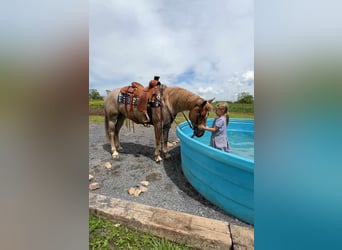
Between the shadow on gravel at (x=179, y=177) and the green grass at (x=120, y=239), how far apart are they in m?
0.22

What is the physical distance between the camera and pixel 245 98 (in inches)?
22.1

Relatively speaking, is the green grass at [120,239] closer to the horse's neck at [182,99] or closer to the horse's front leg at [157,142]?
the horse's front leg at [157,142]

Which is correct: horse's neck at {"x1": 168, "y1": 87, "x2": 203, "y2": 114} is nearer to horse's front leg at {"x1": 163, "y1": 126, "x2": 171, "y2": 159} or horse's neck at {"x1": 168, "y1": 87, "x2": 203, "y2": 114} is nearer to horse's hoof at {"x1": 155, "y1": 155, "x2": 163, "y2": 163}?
horse's front leg at {"x1": 163, "y1": 126, "x2": 171, "y2": 159}

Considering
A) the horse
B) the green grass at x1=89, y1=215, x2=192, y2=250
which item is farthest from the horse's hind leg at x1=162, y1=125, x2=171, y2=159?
the green grass at x1=89, y1=215, x2=192, y2=250

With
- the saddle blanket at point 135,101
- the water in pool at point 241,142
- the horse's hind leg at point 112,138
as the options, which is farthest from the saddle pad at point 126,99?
the water in pool at point 241,142

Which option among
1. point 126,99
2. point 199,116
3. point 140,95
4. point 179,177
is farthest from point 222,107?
point 126,99

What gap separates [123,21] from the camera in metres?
0.76

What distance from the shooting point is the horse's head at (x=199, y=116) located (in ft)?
3.57

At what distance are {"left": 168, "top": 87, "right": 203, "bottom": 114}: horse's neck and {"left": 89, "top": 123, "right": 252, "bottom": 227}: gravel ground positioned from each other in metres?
0.21
